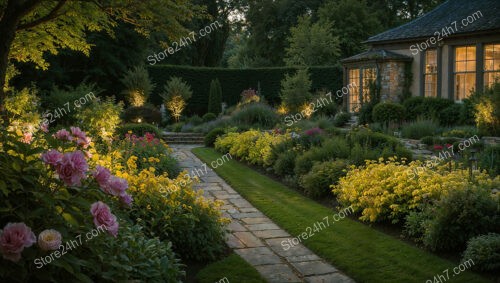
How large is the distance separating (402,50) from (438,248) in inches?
608

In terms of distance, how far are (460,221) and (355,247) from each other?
116 cm

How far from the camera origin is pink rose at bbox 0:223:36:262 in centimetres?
220

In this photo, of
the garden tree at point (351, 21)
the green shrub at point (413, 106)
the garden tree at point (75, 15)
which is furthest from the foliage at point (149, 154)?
the garden tree at point (351, 21)

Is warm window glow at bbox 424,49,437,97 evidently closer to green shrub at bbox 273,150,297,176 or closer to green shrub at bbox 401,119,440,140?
green shrub at bbox 401,119,440,140

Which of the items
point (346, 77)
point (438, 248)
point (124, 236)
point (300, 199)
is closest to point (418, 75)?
point (346, 77)

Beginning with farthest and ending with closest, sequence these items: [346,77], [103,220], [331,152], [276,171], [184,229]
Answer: [346,77] → [276,171] → [331,152] → [184,229] → [103,220]

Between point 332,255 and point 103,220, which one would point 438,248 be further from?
point 103,220

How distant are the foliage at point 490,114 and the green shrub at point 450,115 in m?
3.27

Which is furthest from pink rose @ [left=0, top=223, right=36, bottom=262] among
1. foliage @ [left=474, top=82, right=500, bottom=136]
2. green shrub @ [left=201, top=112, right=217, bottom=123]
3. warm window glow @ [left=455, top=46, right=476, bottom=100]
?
green shrub @ [left=201, top=112, right=217, bottom=123]

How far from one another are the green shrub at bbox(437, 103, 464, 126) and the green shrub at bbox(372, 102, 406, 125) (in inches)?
49.9

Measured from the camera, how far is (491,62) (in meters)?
16.0

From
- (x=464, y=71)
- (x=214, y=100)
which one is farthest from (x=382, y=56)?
(x=214, y=100)

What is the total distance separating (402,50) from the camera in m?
19.1

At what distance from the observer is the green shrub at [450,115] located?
51.2 feet
